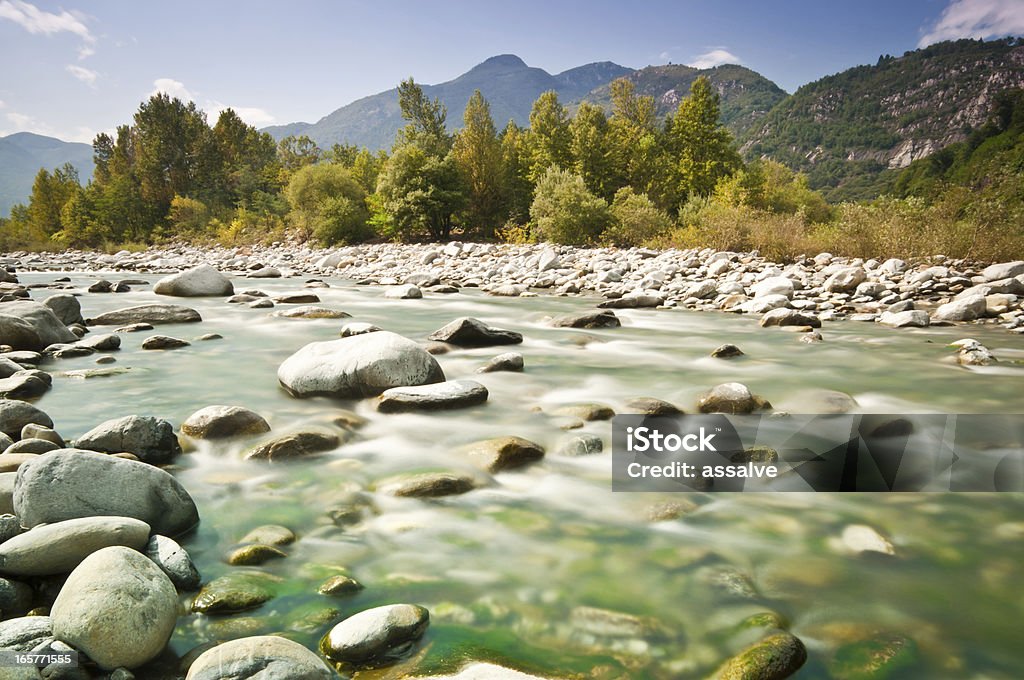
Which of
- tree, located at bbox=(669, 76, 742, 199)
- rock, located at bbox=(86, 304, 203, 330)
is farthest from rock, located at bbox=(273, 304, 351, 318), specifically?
tree, located at bbox=(669, 76, 742, 199)

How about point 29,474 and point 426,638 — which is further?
point 29,474

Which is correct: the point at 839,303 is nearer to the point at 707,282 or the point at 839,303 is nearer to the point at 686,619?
the point at 707,282

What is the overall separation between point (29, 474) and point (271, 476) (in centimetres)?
118

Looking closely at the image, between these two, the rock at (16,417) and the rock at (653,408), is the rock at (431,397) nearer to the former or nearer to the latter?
the rock at (653,408)

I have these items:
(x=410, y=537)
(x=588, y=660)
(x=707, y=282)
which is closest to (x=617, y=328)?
(x=707, y=282)

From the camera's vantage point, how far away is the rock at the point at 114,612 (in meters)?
1.77

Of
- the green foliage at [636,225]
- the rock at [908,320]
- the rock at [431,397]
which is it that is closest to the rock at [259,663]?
the rock at [431,397]

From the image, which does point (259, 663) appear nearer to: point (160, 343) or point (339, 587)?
point (339, 587)

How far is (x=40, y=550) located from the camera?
2109 mm

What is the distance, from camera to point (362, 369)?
16.3ft

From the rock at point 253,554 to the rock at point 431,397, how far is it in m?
2.07

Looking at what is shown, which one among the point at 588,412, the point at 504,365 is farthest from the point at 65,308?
the point at 588,412

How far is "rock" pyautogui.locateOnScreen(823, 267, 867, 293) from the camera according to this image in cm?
1077

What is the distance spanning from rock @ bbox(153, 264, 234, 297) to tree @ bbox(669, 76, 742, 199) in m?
25.1
